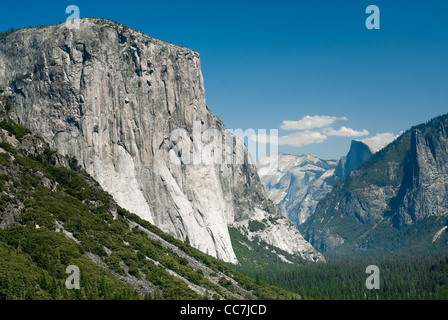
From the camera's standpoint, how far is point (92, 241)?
146m

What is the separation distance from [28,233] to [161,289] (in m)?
36.6

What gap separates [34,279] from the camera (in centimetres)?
10956

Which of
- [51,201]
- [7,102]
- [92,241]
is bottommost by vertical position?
[92,241]
